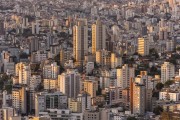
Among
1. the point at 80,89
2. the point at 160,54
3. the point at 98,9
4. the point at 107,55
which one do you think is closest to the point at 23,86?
the point at 80,89

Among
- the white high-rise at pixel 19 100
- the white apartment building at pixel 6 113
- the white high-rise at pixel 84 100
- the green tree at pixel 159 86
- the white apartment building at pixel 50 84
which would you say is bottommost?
the green tree at pixel 159 86

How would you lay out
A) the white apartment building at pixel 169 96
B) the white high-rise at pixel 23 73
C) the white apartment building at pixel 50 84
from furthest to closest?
1. the white high-rise at pixel 23 73
2. the white apartment building at pixel 50 84
3. the white apartment building at pixel 169 96

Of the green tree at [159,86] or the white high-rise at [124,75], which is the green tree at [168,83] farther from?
the white high-rise at [124,75]

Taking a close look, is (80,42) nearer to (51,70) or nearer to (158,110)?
(51,70)

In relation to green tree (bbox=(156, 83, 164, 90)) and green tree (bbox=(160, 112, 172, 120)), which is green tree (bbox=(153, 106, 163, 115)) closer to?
green tree (bbox=(160, 112, 172, 120))

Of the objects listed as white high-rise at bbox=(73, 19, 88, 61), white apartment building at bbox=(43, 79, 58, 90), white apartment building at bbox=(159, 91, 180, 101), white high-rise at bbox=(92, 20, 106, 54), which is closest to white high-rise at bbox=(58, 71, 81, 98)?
white apartment building at bbox=(43, 79, 58, 90)

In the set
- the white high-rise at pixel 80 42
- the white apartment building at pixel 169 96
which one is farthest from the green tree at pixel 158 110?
the white high-rise at pixel 80 42

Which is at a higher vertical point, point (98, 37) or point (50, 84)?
point (98, 37)

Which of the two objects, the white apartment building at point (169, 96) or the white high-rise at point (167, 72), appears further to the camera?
the white high-rise at point (167, 72)

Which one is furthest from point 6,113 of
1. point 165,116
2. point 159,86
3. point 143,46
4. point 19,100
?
point 143,46
